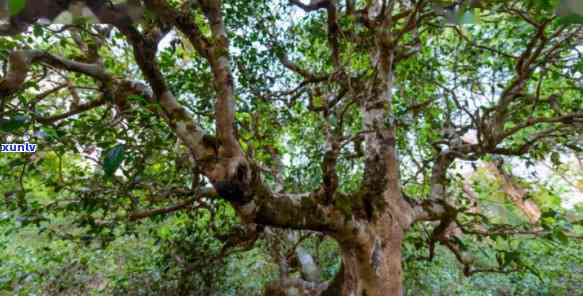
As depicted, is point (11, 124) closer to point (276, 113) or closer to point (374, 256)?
point (374, 256)

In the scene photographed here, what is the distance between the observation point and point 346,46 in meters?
3.00

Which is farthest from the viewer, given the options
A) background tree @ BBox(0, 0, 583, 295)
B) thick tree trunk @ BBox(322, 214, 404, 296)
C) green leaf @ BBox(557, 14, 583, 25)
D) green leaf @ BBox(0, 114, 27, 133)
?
thick tree trunk @ BBox(322, 214, 404, 296)

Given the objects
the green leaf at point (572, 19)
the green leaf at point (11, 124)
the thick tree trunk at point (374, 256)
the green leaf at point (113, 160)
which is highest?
the green leaf at point (572, 19)

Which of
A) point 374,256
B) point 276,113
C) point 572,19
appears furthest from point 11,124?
point 276,113

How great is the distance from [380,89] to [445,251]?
170 inches

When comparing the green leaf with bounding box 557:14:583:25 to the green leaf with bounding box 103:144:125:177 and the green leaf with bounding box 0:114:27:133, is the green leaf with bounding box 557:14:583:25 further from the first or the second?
the green leaf with bounding box 0:114:27:133

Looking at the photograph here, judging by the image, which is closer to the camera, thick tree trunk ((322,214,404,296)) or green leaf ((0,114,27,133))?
green leaf ((0,114,27,133))

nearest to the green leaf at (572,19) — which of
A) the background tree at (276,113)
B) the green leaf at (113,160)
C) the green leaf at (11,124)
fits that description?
the background tree at (276,113)

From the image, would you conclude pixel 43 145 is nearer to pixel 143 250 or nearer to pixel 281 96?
pixel 281 96

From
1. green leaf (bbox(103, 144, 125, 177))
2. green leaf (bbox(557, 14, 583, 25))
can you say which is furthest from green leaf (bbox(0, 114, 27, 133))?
green leaf (bbox(557, 14, 583, 25))

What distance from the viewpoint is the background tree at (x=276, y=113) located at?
56.8 inches

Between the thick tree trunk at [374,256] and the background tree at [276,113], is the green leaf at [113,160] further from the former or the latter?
the thick tree trunk at [374,256]

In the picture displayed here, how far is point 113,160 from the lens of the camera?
1008 mm

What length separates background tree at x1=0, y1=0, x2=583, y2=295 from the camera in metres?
1.44
